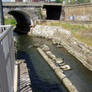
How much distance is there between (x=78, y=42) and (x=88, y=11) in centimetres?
2229

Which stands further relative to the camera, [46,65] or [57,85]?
[46,65]

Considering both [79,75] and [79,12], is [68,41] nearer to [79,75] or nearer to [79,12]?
[79,75]

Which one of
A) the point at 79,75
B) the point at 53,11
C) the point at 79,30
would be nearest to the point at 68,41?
the point at 79,30

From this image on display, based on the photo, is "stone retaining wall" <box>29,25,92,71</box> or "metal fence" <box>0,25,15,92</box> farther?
"stone retaining wall" <box>29,25,92,71</box>

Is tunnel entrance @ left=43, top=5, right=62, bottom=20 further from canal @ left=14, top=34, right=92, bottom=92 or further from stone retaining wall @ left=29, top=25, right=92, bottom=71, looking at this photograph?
canal @ left=14, top=34, right=92, bottom=92

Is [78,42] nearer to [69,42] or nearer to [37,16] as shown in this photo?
[69,42]

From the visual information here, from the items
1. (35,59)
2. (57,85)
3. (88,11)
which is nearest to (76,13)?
(88,11)

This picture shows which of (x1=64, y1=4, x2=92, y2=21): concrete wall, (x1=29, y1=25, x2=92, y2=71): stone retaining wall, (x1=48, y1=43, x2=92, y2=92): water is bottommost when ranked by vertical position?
(x1=48, y1=43, x2=92, y2=92): water

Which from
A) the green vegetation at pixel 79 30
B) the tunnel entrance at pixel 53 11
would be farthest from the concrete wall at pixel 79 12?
the green vegetation at pixel 79 30

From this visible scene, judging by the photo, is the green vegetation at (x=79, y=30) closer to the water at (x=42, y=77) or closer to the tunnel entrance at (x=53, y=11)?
the water at (x=42, y=77)

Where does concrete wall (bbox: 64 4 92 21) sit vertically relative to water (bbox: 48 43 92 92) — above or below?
above

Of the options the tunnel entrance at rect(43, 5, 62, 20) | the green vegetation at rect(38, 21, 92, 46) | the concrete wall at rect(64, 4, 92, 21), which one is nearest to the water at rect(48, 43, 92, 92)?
the green vegetation at rect(38, 21, 92, 46)

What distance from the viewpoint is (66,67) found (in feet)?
72.0

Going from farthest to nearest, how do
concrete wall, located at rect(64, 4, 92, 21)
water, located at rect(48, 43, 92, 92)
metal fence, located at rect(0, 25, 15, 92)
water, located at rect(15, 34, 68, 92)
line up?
1. concrete wall, located at rect(64, 4, 92, 21)
2. water, located at rect(48, 43, 92, 92)
3. water, located at rect(15, 34, 68, 92)
4. metal fence, located at rect(0, 25, 15, 92)
